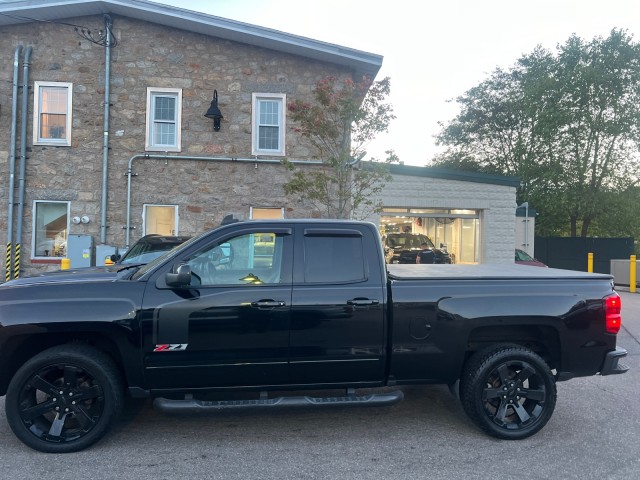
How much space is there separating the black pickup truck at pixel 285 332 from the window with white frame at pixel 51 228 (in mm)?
9190

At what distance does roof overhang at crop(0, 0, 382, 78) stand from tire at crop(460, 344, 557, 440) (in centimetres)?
1003

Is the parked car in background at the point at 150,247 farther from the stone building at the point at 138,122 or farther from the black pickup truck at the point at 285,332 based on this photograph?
the stone building at the point at 138,122

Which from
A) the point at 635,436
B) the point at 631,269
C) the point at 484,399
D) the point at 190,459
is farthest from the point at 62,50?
the point at 631,269

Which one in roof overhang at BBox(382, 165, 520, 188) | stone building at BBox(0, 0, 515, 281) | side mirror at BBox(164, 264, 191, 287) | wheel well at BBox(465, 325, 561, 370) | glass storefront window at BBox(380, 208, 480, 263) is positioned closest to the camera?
side mirror at BBox(164, 264, 191, 287)

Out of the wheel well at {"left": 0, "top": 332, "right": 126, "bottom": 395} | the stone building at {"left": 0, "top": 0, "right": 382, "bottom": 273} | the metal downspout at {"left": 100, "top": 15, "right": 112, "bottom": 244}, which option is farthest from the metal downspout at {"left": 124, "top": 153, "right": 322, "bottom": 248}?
the wheel well at {"left": 0, "top": 332, "right": 126, "bottom": 395}

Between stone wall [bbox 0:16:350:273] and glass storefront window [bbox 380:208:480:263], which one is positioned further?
glass storefront window [bbox 380:208:480:263]

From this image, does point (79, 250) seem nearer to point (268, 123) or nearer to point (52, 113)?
point (52, 113)

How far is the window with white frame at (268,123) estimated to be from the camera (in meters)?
12.9

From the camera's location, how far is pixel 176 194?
1265 cm

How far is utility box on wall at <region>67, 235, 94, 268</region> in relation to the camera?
12.1 m

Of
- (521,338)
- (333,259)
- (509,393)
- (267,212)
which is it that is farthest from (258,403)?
(267,212)

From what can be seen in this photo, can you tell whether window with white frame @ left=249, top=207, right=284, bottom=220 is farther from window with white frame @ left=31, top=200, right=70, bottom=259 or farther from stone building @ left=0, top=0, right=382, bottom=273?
window with white frame @ left=31, top=200, right=70, bottom=259

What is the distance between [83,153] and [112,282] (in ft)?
31.9

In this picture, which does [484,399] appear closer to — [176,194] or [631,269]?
[176,194]
